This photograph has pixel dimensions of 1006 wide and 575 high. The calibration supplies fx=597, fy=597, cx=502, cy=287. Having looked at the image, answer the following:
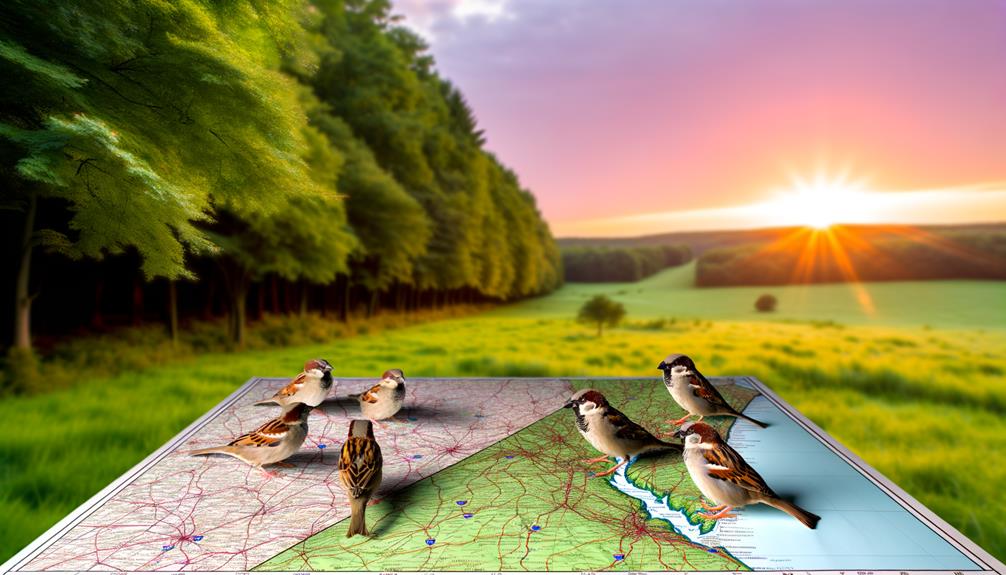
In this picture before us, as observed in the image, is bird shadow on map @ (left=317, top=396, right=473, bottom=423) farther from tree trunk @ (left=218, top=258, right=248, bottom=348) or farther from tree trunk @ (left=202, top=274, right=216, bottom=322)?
tree trunk @ (left=202, top=274, right=216, bottom=322)

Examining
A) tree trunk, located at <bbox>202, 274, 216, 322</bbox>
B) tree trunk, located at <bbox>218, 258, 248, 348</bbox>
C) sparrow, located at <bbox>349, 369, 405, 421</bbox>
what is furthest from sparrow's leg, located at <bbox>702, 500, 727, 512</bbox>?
tree trunk, located at <bbox>202, 274, 216, 322</bbox>

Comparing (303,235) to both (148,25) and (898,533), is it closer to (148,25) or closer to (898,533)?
(148,25)

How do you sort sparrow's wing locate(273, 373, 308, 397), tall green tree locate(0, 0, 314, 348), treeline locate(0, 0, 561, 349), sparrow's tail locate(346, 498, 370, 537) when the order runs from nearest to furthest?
sparrow's tail locate(346, 498, 370, 537) < tall green tree locate(0, 0, 314, 348) < treeline locate(0, 0, 561, 349) < sparrow's wing locate(273, 373, 308, 397)

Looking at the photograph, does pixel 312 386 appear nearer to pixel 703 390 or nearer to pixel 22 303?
pixel 703 390

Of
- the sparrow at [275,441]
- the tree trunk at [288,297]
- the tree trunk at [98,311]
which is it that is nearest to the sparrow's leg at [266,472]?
the sparrow at [275,441]

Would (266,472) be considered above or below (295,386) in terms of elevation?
below

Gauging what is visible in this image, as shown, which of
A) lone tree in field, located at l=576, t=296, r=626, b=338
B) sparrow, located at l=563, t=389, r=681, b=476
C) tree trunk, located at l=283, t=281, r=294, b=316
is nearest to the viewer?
sparrow, located at l=563, t=389, r=681, b=476

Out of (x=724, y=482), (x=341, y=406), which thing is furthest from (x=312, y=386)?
(x=724, y=482)

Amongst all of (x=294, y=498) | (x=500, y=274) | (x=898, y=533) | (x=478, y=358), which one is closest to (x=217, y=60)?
(x=294, y=498)
